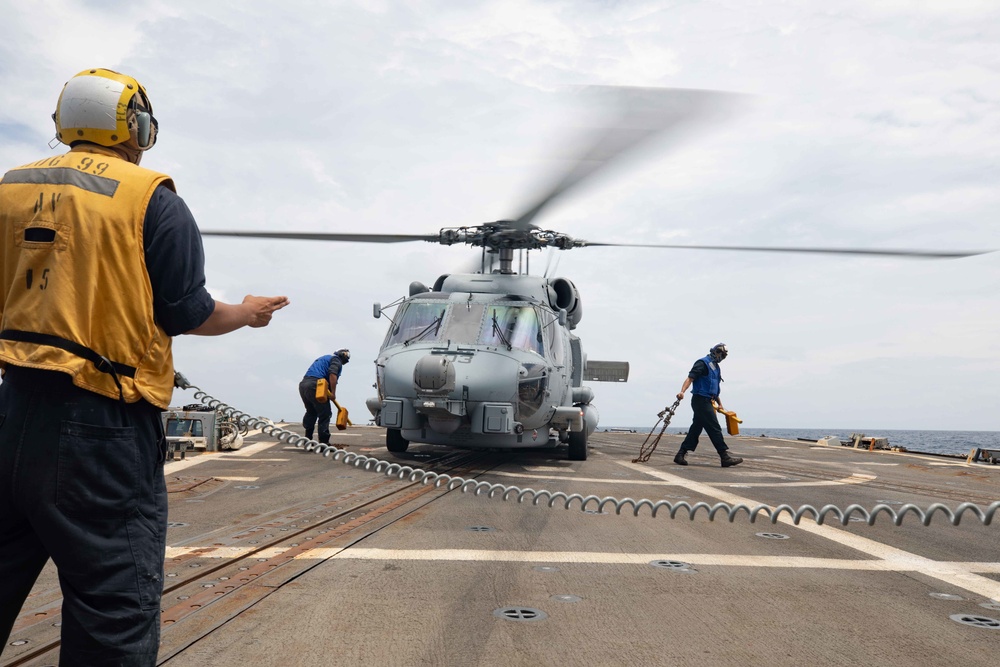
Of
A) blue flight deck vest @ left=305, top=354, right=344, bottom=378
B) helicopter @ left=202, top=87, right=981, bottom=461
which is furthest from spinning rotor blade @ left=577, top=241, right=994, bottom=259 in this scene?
blue flight deck vest @ left=305, top=354, right=344, bottom=378

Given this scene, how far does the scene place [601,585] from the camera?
3.73m

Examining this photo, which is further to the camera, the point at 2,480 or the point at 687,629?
the point at 687,629

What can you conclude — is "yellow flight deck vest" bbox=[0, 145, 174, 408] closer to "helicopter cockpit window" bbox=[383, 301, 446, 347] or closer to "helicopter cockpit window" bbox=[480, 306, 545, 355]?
"helicopter cockpit window" bbox=[480, 306, 545, 355]

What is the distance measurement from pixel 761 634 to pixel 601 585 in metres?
0.91

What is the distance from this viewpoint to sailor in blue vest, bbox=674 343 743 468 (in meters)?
11.2

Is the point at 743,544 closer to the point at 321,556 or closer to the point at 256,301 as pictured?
the point at 321,556

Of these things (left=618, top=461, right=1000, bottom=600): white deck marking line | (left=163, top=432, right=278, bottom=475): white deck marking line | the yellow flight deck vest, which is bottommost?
(left=163, top=432, right=278, bottom=475): white deck marking line

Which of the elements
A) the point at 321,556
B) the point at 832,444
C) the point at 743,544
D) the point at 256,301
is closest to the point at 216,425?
the point at 321,556

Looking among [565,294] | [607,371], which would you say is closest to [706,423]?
[565,294]

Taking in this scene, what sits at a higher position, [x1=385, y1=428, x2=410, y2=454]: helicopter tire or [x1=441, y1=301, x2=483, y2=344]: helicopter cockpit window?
[x1=441, y1=301, x2=483, y2=344]: helicopter cockpit window

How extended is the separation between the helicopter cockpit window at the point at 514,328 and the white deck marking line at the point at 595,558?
518 centimetres

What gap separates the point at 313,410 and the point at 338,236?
3867mm

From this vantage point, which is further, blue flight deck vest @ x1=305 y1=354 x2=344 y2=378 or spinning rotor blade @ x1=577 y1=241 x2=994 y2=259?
blue flight deck vest @ x1=305 y1=354 x2=344 y2=378

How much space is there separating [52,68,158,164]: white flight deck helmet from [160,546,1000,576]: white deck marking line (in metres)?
2.73
